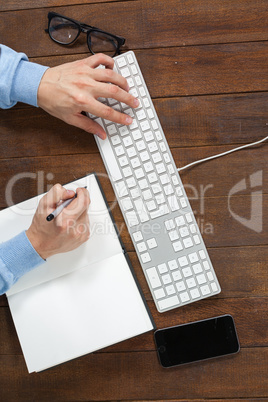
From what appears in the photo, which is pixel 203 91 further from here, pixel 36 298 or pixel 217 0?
pixel 36 298

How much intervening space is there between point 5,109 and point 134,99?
308 mm

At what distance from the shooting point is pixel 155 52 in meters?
0.87

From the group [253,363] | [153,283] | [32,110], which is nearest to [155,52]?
[32,110]

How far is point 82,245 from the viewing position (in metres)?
0.85

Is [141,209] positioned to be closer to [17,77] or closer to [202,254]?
[202,254]

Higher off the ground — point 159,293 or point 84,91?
point 84,91

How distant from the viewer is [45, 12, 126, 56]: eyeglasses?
87cm

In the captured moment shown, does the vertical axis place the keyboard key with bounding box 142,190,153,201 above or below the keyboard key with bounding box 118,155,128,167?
below

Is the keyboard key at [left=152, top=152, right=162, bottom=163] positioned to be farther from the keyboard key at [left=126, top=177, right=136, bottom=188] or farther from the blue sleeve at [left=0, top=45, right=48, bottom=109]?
the blue sleeve at [left=0, top=45, right=48, bottom=109]

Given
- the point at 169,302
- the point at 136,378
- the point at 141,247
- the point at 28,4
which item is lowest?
the point at 136,378

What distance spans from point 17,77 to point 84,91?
0.48ft

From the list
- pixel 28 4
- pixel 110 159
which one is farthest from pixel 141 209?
pixel 28 4

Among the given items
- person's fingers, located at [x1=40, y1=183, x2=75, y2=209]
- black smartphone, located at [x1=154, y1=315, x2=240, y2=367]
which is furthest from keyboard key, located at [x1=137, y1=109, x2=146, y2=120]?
black smartphone, located at [x1=154, y1=315, x2=240, y2=367]

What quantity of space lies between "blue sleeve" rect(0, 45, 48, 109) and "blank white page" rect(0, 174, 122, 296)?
8.5 inches
